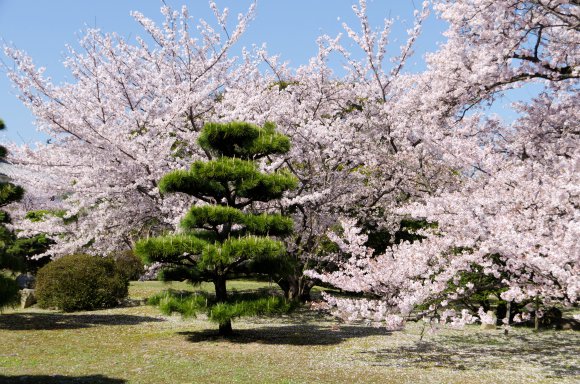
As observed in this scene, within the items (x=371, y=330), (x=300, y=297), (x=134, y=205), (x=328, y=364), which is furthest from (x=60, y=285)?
(x=328, y=364)

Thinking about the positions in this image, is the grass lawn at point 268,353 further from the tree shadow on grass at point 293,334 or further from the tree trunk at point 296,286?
the tree trunk at point 296,286

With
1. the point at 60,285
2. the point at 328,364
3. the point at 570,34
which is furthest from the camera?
the point at 60,285

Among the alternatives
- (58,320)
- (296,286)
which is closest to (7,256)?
(58,320)

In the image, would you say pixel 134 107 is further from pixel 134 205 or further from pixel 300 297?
pixel 300 297

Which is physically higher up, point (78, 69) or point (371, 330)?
point (78, 69)

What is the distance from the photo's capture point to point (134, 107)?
14172mm

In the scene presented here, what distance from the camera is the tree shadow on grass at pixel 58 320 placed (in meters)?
12.4

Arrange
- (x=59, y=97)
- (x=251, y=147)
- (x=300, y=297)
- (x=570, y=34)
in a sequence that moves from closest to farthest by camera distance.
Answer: (x=570, y=34)
(x=251, y=147)
(x=59, y=97)
(x=300, y=297)

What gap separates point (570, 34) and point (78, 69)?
12.4 m

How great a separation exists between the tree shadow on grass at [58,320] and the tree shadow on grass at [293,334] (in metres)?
2.75

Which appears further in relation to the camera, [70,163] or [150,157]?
[70,163]

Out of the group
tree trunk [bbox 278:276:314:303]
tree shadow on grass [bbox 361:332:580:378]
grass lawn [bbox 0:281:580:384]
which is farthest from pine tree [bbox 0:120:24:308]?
tree trunk [bbox 278:276:314:303]

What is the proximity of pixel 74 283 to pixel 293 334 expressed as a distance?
25.0 ft

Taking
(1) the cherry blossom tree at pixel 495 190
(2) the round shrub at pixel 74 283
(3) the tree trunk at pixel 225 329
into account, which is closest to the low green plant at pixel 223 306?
(3) the tree trunk at pixel 225 329
